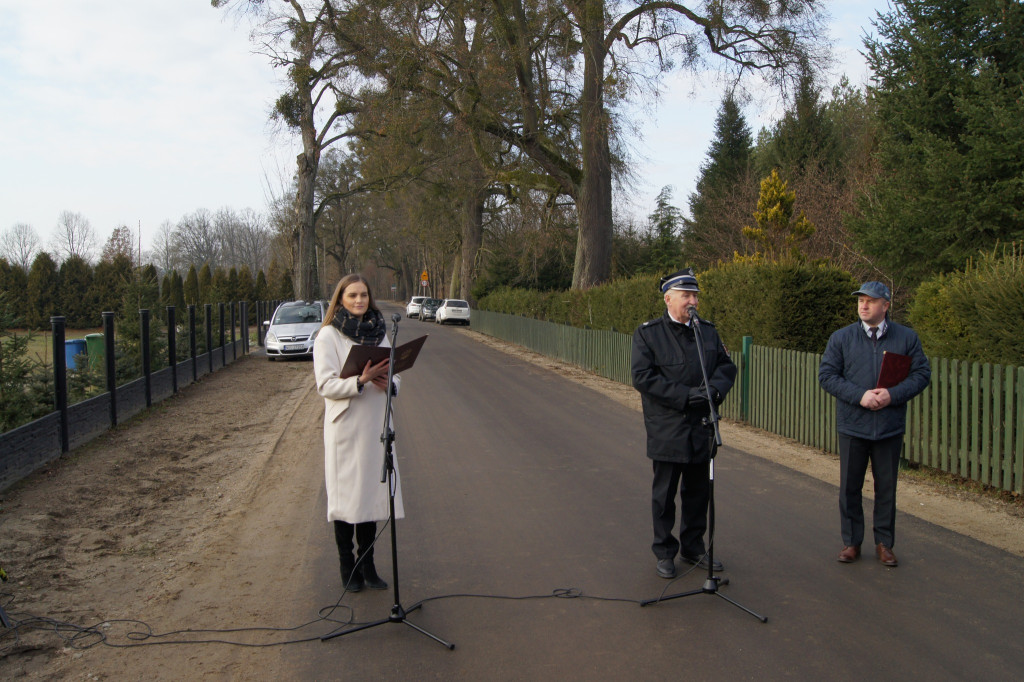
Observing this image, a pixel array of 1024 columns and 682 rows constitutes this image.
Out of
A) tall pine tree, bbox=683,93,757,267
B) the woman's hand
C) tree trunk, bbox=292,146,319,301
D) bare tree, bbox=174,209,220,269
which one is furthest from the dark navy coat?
bare tree, bbox=174,209,220,269

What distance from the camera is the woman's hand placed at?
4562 mm

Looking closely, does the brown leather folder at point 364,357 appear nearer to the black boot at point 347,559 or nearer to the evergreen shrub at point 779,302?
the black boot at point 347,559

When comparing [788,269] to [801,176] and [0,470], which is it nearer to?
[0,470]

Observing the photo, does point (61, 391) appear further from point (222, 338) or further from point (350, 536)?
point (222, 338)

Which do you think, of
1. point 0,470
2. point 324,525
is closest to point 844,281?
point 324,525

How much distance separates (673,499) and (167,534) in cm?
417

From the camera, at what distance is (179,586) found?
17.0 feet

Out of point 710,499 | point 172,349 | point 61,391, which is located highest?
point 172,349

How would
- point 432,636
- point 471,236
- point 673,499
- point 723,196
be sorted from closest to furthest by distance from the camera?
point 432,636, point 673,499, point 723,196, point 471,236

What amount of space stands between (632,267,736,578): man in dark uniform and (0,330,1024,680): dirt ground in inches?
98.8

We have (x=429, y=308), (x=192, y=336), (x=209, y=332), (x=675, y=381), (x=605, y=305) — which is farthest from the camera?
(x=429, y=308)

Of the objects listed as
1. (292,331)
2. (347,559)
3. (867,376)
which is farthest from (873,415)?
(292,331)

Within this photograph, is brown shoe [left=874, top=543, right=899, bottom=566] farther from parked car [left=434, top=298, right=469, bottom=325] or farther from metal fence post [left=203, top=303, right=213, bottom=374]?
parked car [left=434, top=298, right=469, bottom=325]

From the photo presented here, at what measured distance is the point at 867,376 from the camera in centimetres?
548
